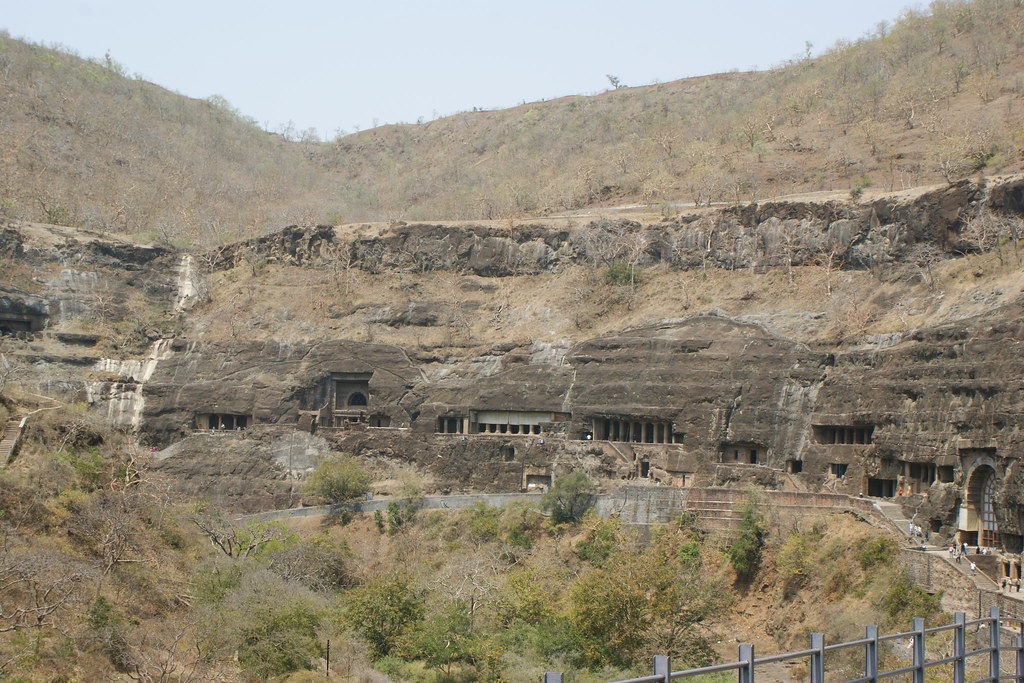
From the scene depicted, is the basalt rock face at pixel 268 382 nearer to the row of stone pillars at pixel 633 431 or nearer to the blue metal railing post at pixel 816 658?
the row of stone pillars at pixel 633 431

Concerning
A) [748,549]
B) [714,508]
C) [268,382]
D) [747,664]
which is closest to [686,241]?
[714,508]

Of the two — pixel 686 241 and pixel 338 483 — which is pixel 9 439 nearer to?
pixel 338 483

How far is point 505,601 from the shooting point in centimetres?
Result: 3622

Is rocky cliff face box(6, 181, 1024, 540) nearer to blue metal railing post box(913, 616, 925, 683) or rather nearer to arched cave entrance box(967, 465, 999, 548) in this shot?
arched cave entrance box(967, 465, 999, 548)

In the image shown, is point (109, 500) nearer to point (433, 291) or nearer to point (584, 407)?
point (584, 407)

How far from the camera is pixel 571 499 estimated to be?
43750 mm

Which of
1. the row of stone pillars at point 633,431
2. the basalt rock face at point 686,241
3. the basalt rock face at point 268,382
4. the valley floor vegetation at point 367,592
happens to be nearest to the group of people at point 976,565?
the valley floor vegetation at point 367,592

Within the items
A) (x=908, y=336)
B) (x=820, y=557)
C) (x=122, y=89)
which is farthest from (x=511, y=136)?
(x=820, y=557)

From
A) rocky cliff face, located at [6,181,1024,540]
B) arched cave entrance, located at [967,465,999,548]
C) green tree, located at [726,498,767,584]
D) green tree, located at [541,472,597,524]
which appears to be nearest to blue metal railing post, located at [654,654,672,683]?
rocky cliff face, located at [6,181,1024,540]

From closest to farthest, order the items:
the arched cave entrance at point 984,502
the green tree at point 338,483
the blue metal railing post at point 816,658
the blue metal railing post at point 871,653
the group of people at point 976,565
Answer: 1. the blue metal railing post at point 816,658
2. the blue metal railing post at point 871,653
3. the group of people at point 976,565
4. the arched cave entrance at point 984,502
5. the green tree at point 338,483

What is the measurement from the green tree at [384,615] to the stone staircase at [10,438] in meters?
10.8

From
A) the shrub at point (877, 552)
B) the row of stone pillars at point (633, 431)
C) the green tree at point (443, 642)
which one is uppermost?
the row of stone pillars at point (633, 431)

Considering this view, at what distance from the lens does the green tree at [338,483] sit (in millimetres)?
47750

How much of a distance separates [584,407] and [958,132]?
101ft
